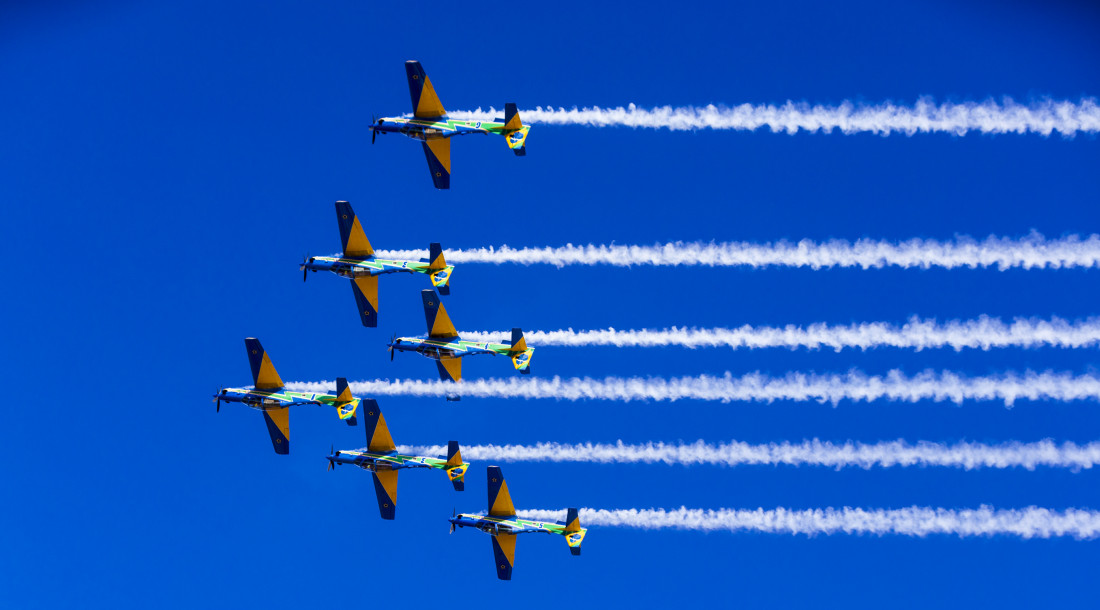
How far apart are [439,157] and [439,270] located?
5.75 meters

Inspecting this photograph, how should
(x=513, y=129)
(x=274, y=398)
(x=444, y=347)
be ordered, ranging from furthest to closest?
(x=274, y=398), (x=444, y=347), (x=513, y=129)

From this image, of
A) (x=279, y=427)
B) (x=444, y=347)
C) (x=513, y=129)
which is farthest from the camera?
(x=279, y=427)

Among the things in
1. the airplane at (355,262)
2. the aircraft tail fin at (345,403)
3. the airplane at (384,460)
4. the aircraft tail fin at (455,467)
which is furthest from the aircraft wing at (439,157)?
the aircraft tail fin at (455,467)

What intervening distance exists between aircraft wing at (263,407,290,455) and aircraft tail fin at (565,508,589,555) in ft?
52.5

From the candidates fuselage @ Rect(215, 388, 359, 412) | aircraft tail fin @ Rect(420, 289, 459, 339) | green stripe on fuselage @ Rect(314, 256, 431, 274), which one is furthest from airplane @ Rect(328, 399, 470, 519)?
green stripe on fuselage @ Rect(314, 256, 431, 274)

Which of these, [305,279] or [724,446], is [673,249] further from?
[305,279]

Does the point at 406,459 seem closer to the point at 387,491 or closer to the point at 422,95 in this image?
the point at 387,491

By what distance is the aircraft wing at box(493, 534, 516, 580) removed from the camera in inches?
2426

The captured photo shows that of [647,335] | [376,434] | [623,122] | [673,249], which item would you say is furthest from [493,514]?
[623,122]

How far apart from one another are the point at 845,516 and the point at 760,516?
157 inches

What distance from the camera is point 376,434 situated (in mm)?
62844

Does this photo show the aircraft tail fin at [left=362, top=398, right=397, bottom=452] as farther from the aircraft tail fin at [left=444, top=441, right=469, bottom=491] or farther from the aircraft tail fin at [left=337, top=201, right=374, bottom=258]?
Answer: the aircraft tail fin at [left=337, top=201, right=374, bottom=258]

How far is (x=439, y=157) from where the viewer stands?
60250mm

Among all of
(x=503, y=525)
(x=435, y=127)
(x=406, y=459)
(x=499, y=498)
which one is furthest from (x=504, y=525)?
(x=435, y=127)
